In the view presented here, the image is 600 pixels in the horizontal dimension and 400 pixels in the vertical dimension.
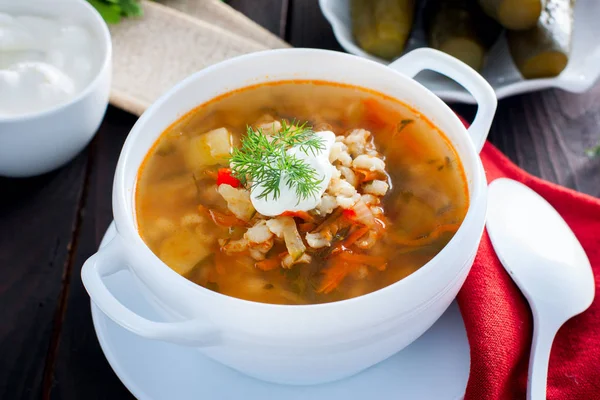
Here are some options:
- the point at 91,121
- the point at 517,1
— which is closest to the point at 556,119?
the point at 517,1

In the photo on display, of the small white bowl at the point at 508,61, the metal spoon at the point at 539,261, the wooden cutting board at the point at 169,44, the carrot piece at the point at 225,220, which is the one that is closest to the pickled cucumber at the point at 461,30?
the small white bowl at the point at 508,61

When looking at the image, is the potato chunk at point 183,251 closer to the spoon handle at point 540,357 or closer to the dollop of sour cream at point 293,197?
the dollop of sour cream at point 293,197

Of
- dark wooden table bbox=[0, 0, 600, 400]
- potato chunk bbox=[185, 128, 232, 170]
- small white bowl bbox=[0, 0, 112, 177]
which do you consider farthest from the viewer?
small white bowl bbox=[0, 0, 112, 177]

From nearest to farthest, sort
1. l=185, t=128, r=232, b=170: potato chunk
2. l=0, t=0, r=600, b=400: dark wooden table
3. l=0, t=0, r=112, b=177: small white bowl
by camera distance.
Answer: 1. l=185, t=128, r=232, b=170: potato chunk
2. l=0, t=0, r=600, b=400: dark wooden table
3. l=0, t=0, r=112, b=177: small white bowl

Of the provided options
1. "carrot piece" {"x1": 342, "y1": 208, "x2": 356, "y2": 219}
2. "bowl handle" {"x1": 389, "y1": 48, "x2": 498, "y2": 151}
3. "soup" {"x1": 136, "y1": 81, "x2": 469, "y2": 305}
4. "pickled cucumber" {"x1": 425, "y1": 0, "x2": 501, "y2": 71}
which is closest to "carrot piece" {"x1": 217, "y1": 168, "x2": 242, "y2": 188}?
"soup" {"x1": 136, "y1": 81, "x2": 469, "y2": 305}

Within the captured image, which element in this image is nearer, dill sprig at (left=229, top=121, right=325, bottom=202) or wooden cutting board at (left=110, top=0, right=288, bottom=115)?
dill sprig at (left=229, top=121, right=325, bottom=202)

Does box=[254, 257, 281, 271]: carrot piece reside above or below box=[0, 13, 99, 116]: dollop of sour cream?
above

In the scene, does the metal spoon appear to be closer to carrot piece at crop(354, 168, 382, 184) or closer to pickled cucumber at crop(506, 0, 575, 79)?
carrot piece at crop(354, 168, 382, 184)
